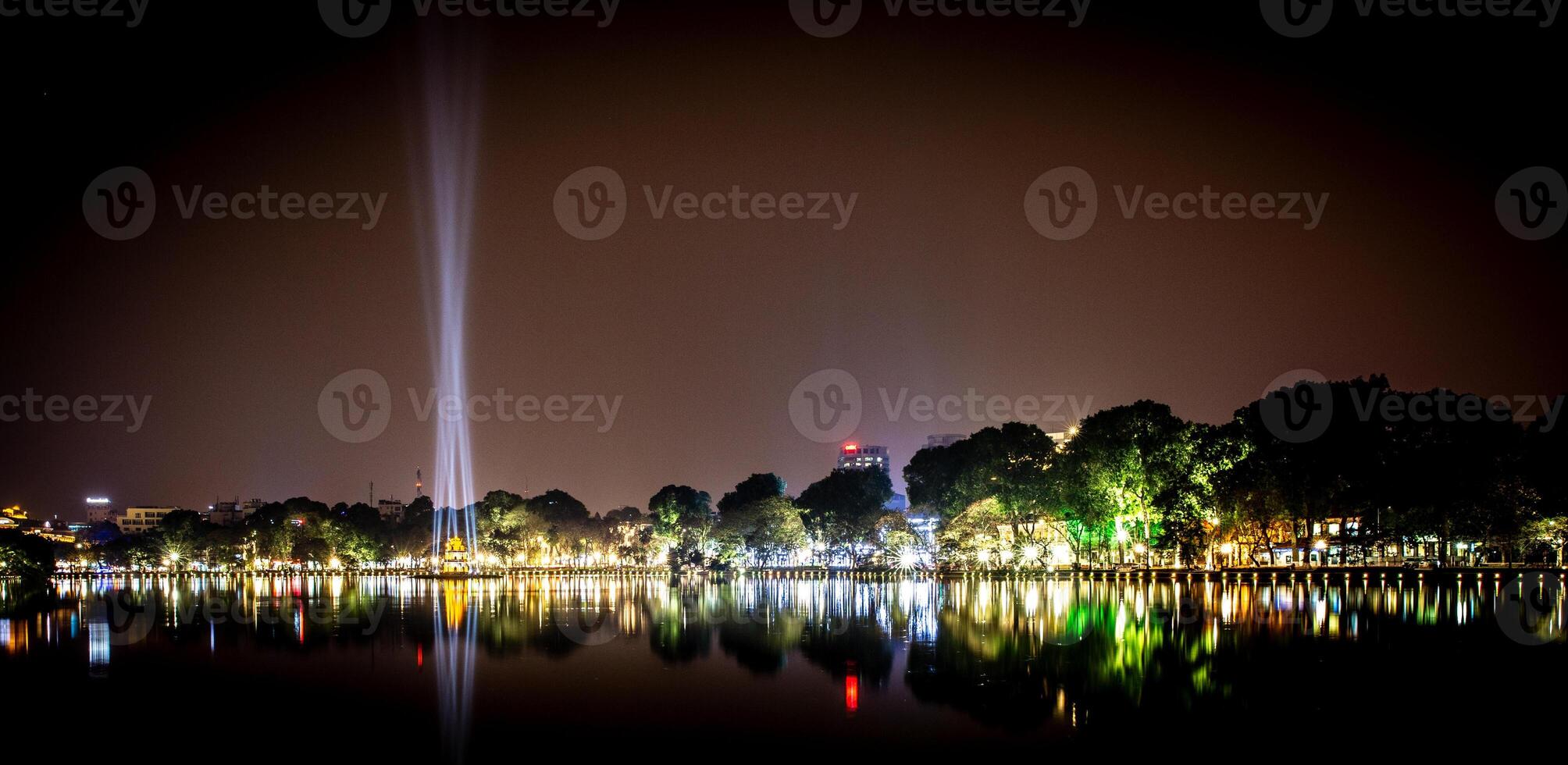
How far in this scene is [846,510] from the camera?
140 m

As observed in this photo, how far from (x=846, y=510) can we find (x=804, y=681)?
111m

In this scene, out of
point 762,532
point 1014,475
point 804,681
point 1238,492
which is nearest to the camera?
point 804,681

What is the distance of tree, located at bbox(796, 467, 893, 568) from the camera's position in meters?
137

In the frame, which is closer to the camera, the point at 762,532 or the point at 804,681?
the point at 804,681

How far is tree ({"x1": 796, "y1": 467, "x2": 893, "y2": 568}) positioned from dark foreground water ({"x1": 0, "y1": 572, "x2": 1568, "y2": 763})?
81.0 meters

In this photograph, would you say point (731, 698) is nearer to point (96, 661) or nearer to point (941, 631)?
point (941, 631)

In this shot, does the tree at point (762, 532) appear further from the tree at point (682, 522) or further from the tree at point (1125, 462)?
the tree at point (1125, 462)

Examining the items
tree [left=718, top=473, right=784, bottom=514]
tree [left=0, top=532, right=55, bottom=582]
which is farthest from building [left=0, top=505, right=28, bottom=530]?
tree [left=718, top=473, right=784, bottom=514]

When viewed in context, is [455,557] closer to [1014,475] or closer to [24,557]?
[24,557]

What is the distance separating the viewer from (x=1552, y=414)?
87.1 m

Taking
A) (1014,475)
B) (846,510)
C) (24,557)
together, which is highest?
(1014,475)

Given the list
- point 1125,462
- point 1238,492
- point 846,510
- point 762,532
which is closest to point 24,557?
point 762,532

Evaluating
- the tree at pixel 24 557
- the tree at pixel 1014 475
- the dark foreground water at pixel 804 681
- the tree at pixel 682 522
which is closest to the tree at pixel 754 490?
the tree at pixel 682 522

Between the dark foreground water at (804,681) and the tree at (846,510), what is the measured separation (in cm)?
8103
